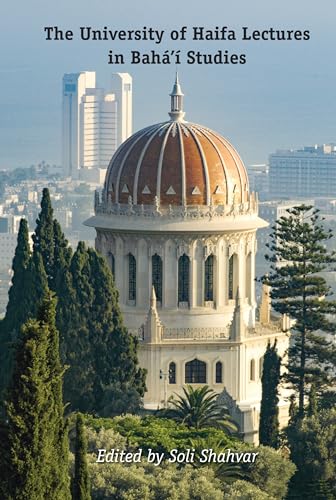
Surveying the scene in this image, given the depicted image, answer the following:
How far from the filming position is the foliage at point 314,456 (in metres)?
56.4

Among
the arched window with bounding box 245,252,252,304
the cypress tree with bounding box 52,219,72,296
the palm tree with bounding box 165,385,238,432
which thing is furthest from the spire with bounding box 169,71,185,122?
the palm tree with bounding box 165,385,238,432

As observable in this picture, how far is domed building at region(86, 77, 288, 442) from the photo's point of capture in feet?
219

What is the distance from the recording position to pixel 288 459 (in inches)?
2259

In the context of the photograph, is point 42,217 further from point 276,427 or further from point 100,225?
point 276,427

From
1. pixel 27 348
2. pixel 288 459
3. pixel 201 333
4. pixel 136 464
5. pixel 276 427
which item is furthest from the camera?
pixel 201 333

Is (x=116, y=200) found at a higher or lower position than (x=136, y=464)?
higher

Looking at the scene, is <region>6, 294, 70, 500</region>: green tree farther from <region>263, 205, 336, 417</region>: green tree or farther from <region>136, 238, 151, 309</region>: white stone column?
<region>136, 238, 151, 309</region>: white stone column

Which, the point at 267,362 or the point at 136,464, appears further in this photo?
the point at 267,362

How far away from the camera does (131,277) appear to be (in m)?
68.1

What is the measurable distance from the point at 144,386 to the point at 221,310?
462 cm

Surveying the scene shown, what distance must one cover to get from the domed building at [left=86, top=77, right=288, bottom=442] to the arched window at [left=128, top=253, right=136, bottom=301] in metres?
0.03

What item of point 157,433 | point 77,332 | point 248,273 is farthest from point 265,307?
point 157,433

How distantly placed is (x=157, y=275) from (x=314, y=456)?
11.7 m

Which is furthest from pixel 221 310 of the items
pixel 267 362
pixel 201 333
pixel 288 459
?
pixel 288 459
